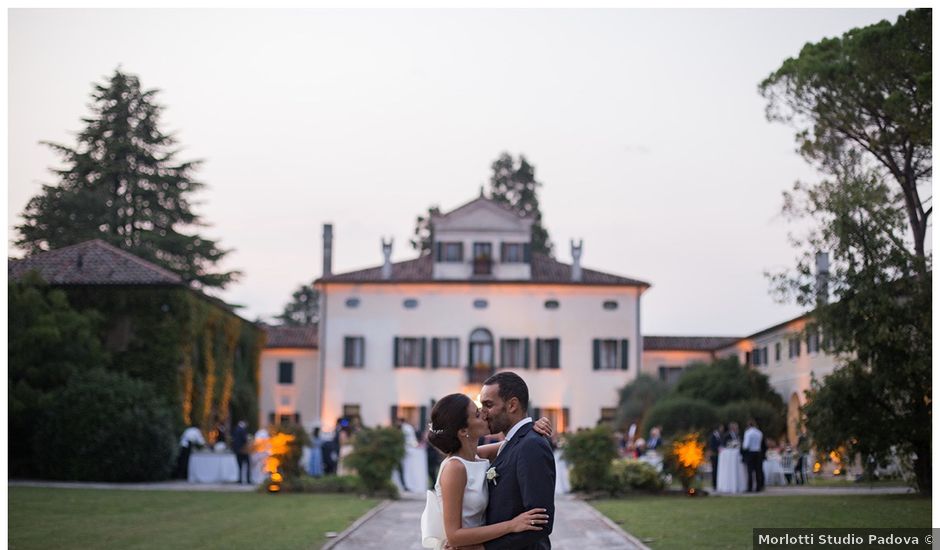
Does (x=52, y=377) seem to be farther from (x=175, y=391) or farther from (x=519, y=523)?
(x=519, y=523)

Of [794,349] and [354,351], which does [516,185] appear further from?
[794,349]

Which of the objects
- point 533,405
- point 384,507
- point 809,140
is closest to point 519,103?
point 809,140

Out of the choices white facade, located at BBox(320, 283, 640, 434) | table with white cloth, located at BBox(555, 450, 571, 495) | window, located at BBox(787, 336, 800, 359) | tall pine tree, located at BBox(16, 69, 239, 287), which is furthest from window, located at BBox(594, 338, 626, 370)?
table with white cloth, located at BBox(555, 450, 571, 495)

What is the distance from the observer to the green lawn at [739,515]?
1438 cm

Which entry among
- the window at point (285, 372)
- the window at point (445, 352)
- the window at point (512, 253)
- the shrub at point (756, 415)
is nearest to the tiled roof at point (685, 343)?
the window at point (512, 253)

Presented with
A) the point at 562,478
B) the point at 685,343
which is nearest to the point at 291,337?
the point at 685,343

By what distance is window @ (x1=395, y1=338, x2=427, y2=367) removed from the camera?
48469mm

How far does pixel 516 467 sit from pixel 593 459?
59.9 feet

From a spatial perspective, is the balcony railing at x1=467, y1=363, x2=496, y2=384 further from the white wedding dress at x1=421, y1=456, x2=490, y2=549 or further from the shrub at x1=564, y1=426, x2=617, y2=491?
the white wedding dress at x1=421, y1=456, x2=490, y2=549

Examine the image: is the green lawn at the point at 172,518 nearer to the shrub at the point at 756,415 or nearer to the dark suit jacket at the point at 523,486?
the dark suit jacket at the point at 523,486

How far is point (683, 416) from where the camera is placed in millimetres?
39438

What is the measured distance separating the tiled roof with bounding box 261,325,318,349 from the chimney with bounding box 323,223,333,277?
4.29 metres

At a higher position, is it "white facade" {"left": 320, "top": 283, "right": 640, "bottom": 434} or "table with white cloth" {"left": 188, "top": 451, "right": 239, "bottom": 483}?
"white facade" {"left": 320, "top": 283, "right": 640, "bottom": 434}

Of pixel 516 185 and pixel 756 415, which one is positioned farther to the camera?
pixel 516 185
